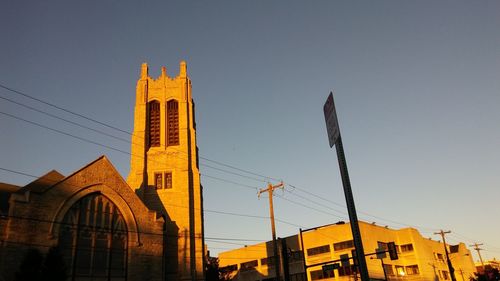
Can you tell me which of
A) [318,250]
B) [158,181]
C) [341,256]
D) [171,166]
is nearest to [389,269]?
[318,250]

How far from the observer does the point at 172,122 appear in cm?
4712

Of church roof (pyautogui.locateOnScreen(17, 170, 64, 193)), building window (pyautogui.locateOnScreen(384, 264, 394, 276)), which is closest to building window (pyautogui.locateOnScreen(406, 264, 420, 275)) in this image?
building window (pyautogui.locateOnScreen(384, 264, 394, 276))

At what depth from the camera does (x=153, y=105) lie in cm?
4844

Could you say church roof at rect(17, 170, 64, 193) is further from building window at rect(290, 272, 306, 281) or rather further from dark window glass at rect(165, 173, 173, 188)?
building window at rect(290, 272, 306, 281)

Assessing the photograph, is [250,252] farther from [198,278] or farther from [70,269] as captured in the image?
[70,269]

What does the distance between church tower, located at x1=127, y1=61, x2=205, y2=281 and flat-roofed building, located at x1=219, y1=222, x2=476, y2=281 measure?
680 inches

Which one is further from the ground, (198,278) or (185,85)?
(185,85)

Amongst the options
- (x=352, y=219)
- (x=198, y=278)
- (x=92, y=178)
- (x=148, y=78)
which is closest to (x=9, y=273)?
(x=92, y=178)

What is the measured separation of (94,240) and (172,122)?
61.8 feet

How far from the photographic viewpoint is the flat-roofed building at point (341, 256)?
5638 centimetres

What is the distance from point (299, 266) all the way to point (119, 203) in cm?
3366

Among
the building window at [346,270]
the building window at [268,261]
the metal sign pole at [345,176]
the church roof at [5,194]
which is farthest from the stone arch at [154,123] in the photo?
the metal sign pole at [345,176]

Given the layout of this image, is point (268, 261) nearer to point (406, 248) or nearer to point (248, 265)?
point (248, 265)

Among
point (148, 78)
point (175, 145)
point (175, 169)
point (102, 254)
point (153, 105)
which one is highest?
point (148, 78)
